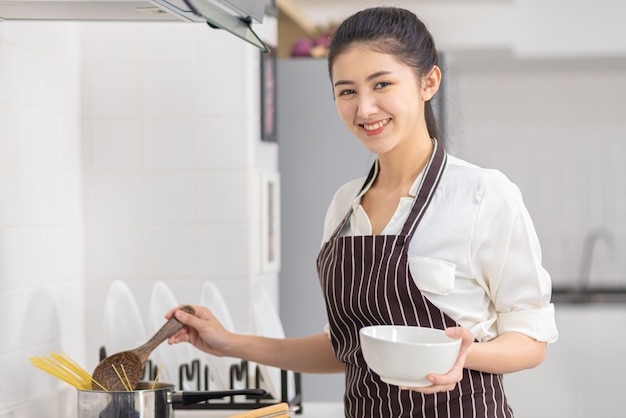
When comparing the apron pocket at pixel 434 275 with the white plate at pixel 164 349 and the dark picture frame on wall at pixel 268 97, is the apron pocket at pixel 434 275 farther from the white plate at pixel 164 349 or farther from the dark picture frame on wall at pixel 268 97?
the dark picture frame on wall at pixel 268 97

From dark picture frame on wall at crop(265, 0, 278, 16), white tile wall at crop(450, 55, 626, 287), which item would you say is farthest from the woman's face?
white tile wall at crop(450, 55, 626, 287)

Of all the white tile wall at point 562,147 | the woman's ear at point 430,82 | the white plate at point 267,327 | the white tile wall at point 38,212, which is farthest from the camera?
the white tile wall at point 562,147

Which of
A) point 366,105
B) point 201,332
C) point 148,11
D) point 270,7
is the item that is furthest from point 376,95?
point 270,7

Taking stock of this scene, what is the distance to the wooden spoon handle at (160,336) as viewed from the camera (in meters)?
1.53

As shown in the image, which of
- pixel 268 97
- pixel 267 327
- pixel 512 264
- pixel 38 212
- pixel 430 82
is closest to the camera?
pixel 512 264

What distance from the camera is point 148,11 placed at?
142 cm

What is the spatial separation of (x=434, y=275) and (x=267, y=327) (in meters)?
0.71

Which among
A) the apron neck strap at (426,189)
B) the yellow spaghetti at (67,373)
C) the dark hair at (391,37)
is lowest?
the yellow spaghetti at (67,373)

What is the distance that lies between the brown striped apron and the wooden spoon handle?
300 mm

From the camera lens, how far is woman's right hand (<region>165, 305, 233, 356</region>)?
161 cm

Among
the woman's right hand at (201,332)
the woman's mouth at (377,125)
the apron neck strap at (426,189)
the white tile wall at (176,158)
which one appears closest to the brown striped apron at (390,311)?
the apron neck strap at (426,189)

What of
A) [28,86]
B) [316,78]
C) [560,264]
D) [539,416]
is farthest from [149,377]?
[560,264]

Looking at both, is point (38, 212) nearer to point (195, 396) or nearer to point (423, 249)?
point (195, 396)

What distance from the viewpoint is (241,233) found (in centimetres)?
209
